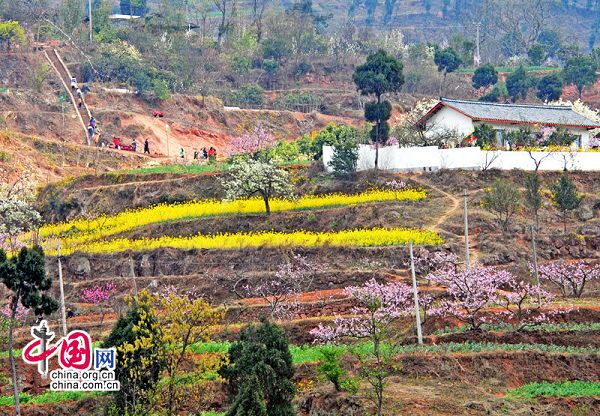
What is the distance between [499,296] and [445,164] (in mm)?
15329

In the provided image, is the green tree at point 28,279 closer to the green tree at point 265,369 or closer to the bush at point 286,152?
the green tree at point 265,369

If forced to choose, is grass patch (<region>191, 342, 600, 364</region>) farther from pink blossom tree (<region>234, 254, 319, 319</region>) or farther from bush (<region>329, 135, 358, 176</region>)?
bush (<region>329, 135, 358, 176</region>)

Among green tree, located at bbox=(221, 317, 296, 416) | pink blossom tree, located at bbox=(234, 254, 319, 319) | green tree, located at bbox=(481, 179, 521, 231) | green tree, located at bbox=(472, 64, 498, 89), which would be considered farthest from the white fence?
green tree, located at bbox=(472, 64, 498, 89)

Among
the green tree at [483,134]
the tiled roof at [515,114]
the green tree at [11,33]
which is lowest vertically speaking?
the green tree at [483,134]

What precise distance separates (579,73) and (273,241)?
5468 cm

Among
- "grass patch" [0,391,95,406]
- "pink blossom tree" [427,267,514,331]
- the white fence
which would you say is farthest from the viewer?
the white fence

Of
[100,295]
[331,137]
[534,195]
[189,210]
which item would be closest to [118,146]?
[331,137]

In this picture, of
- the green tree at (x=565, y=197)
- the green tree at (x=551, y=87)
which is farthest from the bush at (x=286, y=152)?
the green tree at (x=551, y=87)

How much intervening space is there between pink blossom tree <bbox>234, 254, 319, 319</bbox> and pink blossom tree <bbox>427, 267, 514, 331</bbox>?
6.42m

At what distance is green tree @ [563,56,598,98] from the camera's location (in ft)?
337

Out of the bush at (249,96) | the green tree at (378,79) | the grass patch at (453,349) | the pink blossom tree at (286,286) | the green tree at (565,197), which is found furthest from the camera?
the bush at (249,96)

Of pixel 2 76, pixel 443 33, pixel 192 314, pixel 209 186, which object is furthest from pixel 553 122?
pixel 443 33

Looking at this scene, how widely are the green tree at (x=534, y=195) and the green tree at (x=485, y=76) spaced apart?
1834 inches

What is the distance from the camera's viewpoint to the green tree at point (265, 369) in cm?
3331
